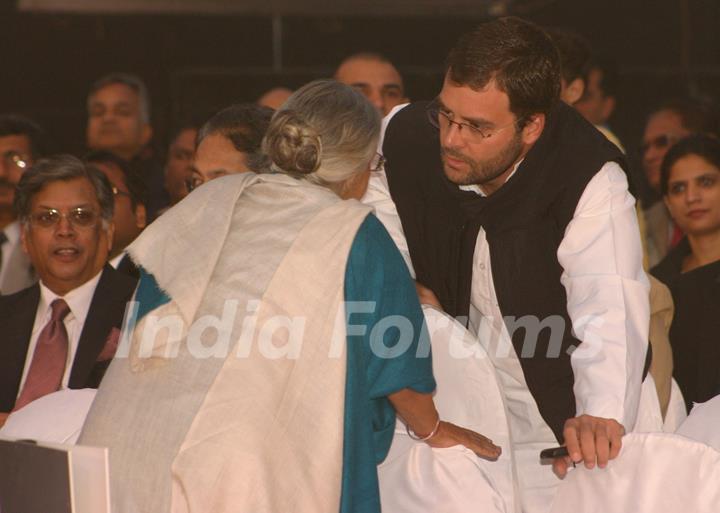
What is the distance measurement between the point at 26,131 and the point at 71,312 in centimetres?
160

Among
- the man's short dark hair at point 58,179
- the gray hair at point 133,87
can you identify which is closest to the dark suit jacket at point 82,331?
the man's short dark hair at point 58,179

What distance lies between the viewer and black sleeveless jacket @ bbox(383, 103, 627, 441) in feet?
10.3

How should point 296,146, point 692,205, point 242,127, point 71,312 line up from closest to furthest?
point 296,146
point 242,127
point 71,312
point 692,205

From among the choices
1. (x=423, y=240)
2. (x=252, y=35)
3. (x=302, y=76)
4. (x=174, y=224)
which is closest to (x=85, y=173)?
(x=423, y=240)

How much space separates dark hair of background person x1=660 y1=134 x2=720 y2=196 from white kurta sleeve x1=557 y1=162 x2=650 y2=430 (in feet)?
5.84

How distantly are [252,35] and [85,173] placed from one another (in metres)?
2.92

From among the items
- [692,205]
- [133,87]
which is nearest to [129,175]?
[133,87]

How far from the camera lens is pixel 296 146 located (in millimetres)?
2707

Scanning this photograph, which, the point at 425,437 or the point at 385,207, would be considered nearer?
the point at 425,437

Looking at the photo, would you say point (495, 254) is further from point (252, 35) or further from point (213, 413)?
point (252, 35)

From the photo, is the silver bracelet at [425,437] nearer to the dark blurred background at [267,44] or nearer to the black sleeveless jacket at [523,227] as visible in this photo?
the black sleeveless jacket at [523,227]

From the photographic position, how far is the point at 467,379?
9.89 ft

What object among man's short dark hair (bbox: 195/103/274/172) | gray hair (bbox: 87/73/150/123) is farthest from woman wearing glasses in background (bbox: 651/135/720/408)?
gray hair (bbox: 87/73/150/123)

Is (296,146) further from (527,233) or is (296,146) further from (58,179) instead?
(58,179)
